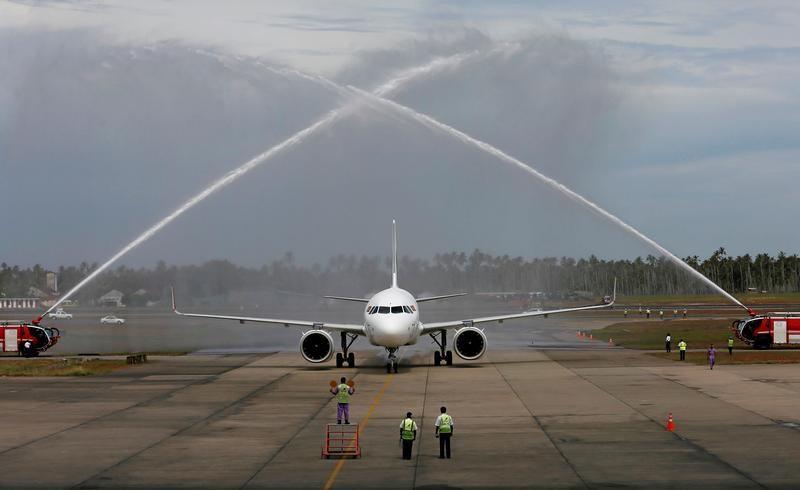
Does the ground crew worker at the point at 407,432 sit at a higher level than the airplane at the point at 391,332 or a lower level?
lower

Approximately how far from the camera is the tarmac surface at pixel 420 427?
83.6ft

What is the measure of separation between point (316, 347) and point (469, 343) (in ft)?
27.2

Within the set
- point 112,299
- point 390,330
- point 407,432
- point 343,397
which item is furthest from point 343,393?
point 112,299

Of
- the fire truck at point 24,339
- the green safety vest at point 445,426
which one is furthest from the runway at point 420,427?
the fire truck at point 24,339

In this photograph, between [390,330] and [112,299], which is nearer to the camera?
[390,330]

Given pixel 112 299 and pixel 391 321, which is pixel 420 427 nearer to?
pixel 391 321

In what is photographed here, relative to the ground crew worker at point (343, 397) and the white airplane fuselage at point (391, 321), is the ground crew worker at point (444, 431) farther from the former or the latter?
the white airplane fuselage at point (391, 321)

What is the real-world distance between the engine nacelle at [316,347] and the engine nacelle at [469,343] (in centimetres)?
686

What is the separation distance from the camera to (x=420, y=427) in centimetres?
3478

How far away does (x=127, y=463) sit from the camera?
2789cm

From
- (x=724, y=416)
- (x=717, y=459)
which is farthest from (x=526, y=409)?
(x=717, y=459)

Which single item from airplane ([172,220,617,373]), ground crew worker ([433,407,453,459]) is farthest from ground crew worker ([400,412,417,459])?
airplane ([172,220,617,373])

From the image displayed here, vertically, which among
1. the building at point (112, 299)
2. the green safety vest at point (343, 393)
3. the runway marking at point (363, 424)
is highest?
the building at point (112, 299)

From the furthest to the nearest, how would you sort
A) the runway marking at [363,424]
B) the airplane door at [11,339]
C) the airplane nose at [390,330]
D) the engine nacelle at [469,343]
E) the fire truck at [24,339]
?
the airplane door at [11,339], the fire truck at [24,339], the engine nacelle at [469,343], the airplane nose at [390,330], the runway marking at [363,424]
